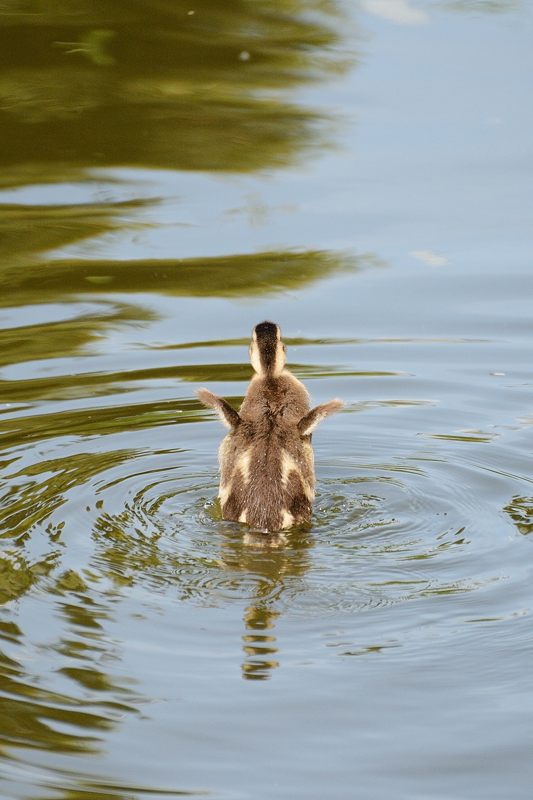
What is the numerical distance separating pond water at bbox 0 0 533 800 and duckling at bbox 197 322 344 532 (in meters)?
0.14

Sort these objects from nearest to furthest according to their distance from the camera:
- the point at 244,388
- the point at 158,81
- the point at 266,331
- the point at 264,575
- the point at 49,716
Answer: the point at 49,716
the point at 264,575
the point at 266,331
the point at 244,388
the point at 158,81

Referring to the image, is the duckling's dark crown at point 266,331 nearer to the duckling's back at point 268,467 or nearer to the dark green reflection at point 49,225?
the duckling's back at point 268,467

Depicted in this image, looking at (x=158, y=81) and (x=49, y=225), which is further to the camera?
(x=158, y=81)

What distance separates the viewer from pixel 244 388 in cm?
965

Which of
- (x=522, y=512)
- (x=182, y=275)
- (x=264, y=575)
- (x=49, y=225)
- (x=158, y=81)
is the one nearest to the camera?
(x=264, y=575)

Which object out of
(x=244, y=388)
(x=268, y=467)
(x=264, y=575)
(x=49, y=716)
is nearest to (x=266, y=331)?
(x=268, y=467)

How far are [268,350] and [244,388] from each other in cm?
139

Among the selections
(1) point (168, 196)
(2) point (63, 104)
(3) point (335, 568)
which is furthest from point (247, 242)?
(3) point (335, 568)

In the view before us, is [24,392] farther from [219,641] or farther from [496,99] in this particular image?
[496,99]

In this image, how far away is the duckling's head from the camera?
27.1ft

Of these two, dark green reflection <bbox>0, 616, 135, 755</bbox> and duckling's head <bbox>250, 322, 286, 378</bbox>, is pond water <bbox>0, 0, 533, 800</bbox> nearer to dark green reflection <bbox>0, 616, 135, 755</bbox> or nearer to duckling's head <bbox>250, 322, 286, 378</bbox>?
dark green reflection <bbox>0, 616, 135, 755</bbox>

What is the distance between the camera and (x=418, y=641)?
242 inches

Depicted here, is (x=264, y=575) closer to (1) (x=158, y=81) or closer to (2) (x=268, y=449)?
(2) (x=268, y=449)

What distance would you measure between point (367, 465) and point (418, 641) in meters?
2.23
